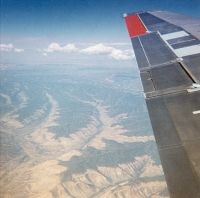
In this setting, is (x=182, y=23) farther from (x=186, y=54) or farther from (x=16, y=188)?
(x=16, y=188)

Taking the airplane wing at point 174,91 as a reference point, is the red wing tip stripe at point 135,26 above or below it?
above

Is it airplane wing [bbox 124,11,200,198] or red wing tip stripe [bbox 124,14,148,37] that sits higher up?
red wing tip stripe [bbox 124,14,148,37]

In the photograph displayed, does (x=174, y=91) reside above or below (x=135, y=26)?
below

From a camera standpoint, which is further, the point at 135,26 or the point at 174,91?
the point at 135,26

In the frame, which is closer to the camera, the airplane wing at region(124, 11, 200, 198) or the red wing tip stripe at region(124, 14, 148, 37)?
the airplane wing at region(124, 11, 200, 198)

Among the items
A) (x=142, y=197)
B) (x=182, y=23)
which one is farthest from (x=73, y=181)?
(x=182, y=23)

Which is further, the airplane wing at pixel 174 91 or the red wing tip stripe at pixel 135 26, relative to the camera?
the red wing tip stripe at pixel 135 26
